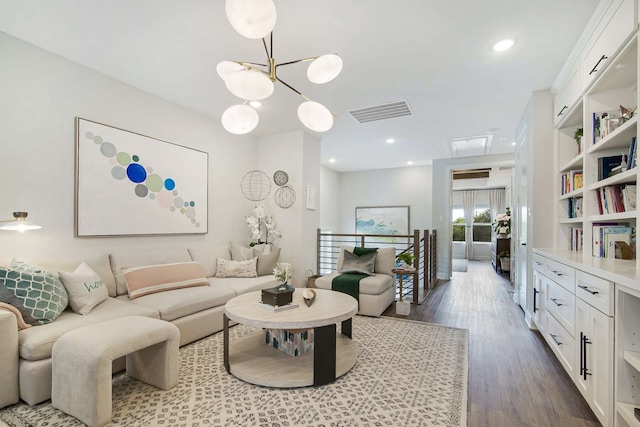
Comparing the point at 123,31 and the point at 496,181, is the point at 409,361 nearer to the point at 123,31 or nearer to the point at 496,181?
the point at 123,31

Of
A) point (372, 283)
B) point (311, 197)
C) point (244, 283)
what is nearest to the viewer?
point (244, 283)

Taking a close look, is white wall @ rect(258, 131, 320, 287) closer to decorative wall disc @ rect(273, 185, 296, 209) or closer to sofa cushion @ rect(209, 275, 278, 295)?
decorative wall disc @ rect(273, 185, 296, 209)

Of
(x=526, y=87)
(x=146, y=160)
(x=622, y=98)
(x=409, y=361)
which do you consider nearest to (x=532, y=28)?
(x=622, y=98)

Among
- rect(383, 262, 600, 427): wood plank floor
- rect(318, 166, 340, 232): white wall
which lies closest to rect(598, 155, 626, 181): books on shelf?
rect(383, 262, 600, 427): wood plank floor

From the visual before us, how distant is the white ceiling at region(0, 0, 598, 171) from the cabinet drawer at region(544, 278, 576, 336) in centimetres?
199

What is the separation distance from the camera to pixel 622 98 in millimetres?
2334

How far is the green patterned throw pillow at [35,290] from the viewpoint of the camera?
2004mm

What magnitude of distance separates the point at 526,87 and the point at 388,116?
1.57 metres

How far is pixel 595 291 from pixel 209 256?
3783 mm

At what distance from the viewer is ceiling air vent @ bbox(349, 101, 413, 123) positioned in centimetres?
375

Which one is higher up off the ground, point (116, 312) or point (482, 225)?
point (482, 225)

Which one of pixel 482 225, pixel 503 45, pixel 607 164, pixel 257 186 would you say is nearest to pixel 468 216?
pixel 482 225

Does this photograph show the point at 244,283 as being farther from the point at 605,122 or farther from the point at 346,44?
the point at 605,122

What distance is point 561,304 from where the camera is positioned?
2279mm
